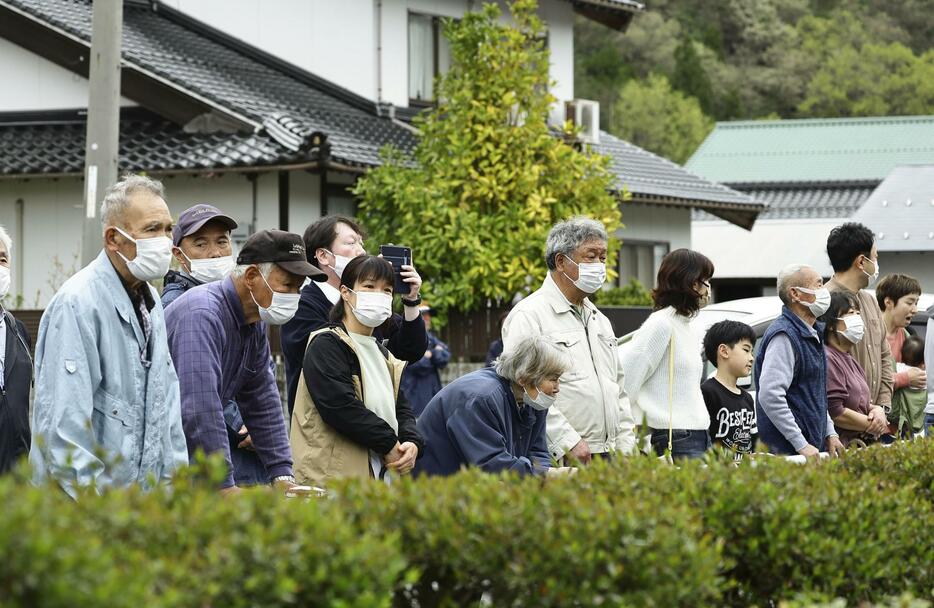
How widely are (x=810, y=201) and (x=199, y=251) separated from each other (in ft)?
99.3

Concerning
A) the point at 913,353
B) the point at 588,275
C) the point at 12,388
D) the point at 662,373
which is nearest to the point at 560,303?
the point at 588,275

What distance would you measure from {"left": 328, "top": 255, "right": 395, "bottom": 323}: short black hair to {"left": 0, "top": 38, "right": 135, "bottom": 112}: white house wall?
11.8m

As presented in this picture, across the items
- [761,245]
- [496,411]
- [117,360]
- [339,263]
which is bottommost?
[496,411]

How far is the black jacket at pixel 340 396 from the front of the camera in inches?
229

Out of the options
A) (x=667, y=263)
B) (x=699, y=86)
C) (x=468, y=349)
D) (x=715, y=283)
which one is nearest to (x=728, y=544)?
(x=667, y=263)

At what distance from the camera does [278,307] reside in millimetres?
5684

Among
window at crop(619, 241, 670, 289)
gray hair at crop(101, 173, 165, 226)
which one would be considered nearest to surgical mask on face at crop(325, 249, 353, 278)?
gray hair at crop(101, 173, 165, 226)

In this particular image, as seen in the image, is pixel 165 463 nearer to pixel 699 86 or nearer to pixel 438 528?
pixel 438 528

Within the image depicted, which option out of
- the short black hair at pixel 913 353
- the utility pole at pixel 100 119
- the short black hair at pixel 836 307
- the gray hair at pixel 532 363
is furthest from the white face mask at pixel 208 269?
the short black hair at pixel 913 353

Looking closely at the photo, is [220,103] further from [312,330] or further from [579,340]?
[312,330]

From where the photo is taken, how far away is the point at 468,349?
15.9 metres

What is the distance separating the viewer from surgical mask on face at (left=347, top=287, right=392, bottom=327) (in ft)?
19.8

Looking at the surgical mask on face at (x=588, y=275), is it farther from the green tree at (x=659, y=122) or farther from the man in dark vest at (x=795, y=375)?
the green tree at (x=659, y=122)

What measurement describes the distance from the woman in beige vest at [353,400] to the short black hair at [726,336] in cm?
257
